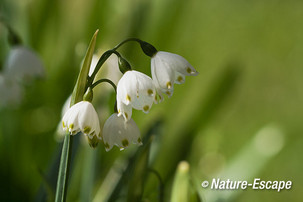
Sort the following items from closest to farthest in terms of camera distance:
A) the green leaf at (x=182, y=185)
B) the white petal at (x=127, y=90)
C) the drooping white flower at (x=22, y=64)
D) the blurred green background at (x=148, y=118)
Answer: the white petal at (x=127, y=90) → the green leaf at (x=182, y=185) → the drooping white flower at (x=22, y=64) → the blurred green background at (x=148, y=118)

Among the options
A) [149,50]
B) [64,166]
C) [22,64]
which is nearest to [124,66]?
[149,50]

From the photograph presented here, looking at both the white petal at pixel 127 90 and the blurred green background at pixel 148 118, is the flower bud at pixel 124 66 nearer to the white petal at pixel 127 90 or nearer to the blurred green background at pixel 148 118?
the white petal at pixel 127 90

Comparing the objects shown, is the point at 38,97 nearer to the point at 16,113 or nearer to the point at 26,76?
the point at 16,113

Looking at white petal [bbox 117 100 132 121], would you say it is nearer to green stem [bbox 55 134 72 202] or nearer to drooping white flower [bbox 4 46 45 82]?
green stem [bbox 55 134 72 202]

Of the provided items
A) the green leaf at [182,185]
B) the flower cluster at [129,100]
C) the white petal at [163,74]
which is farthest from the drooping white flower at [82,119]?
the green leaf at [182,185]

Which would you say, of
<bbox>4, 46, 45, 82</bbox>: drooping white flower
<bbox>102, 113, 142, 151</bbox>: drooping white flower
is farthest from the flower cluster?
<bbox>4, 46, 45, 82</bbox>: drooping white flower

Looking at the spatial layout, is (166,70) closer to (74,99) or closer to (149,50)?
(149,50)

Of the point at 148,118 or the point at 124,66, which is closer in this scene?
the point at 124,66
